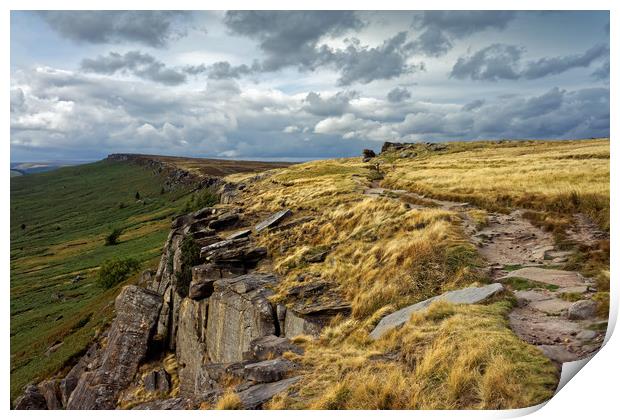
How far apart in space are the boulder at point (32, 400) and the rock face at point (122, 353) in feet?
15.9

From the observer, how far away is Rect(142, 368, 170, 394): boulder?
77.3 ft

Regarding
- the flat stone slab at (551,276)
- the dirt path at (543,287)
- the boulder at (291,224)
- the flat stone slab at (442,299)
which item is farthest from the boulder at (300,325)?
the boulder at (291,224)

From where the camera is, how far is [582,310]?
10992 mm

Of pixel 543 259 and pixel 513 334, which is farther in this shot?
pixel 543 259

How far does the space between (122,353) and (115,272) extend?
37.9 meters

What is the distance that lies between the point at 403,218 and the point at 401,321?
36.2ft

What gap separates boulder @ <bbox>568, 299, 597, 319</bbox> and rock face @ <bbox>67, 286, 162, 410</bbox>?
2521 cm

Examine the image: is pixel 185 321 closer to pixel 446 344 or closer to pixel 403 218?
pixel 403 218

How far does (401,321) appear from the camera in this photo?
41.8 ft

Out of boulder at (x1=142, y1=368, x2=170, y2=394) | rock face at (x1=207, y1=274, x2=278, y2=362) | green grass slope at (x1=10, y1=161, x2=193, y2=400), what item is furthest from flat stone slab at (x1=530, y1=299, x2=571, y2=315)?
green grass slope at (x1=10, y1=161, x2=193, y2=400)

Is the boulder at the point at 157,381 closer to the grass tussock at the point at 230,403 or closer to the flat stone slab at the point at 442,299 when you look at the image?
the grass tussock at the point at 230,403

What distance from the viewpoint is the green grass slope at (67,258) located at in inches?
1570

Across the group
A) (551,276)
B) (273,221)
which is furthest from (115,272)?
(551,276)
